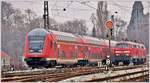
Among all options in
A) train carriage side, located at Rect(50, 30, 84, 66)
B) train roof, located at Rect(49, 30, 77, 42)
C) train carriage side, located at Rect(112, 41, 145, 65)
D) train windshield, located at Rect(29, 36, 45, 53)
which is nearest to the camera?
train windshield, located at Rect(29, 36, 45, 53)

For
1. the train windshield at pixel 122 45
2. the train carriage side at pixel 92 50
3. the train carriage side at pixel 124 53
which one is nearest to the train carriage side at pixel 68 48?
the train carriage side at pixel 92 50

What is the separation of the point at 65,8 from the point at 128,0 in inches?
316

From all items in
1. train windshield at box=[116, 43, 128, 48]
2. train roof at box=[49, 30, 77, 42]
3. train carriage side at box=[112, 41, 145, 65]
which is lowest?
train carriage side at box=[112, 41, 145, 65]

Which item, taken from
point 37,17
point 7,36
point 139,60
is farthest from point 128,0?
point 7,36

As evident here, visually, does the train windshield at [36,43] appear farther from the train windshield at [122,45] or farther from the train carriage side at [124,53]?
the train windshield at [122,45]

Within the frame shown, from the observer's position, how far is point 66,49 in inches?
1225

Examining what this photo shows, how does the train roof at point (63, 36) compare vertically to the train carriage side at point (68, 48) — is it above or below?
above

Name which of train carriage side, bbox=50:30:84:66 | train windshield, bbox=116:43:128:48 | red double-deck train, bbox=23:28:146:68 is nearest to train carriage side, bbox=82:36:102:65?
red double-deck train, bbox=23:28:146:68

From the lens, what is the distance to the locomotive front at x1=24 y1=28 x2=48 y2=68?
28594 millimetres

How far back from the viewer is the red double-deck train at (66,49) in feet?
94.4

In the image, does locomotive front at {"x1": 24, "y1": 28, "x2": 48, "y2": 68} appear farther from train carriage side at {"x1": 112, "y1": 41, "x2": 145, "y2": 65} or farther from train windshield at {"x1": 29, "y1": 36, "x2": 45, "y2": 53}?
train carriage side at {"x1": 112, "y1": 41, "x2": 145, "y2": 65}

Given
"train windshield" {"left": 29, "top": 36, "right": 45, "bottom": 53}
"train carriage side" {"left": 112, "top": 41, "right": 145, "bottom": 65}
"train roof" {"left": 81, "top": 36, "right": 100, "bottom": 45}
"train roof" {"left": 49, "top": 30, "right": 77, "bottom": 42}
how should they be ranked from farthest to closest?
"train carriage side" {"left": 112, "top": 41, "right": 145, "bottom": 65} → "train roof" {"left": 81, "top": 36, "right": 100, "bottom": 45} → "train roof" {"left": 49, "top": 30, "right": 77, "bottom": 42} → "train windshield" {"left": 29, "top": 36, "right": 45, "bottom": 53}

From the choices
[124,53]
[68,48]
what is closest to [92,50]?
[124,53]

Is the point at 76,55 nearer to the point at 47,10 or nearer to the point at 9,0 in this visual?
the point at 47,10
